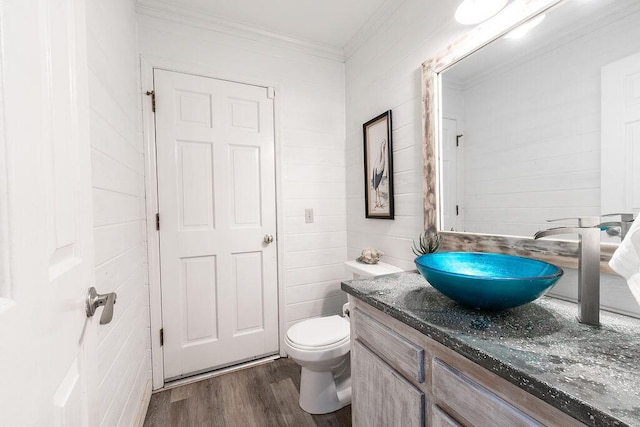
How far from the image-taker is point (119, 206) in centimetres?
125

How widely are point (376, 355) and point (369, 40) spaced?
2062 mm

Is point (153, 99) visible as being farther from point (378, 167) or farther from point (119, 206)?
point (378, 167)

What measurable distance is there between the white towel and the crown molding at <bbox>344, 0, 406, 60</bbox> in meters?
1.72

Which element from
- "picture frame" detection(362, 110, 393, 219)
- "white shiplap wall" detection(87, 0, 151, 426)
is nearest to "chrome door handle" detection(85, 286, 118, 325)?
"white shiplap wall" detection(87, 0, 151, 426)

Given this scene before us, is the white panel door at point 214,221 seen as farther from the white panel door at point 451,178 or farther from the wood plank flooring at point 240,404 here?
the white panel door at point 451,178

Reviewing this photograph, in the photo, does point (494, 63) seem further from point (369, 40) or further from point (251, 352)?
point (251, 352)

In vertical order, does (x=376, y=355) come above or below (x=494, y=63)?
below

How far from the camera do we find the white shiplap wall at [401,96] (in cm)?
150

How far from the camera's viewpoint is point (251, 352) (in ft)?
6.57

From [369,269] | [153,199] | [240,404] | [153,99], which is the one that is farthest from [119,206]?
[369,269]

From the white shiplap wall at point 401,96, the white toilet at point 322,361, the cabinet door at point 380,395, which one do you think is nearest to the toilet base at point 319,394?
the white toilet at point 322,361

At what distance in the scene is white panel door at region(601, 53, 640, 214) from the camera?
2.67 feet

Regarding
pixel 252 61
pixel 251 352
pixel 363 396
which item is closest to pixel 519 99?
pixel 363 396

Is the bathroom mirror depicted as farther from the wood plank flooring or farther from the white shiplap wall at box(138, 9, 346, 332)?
the wood plank flooring
